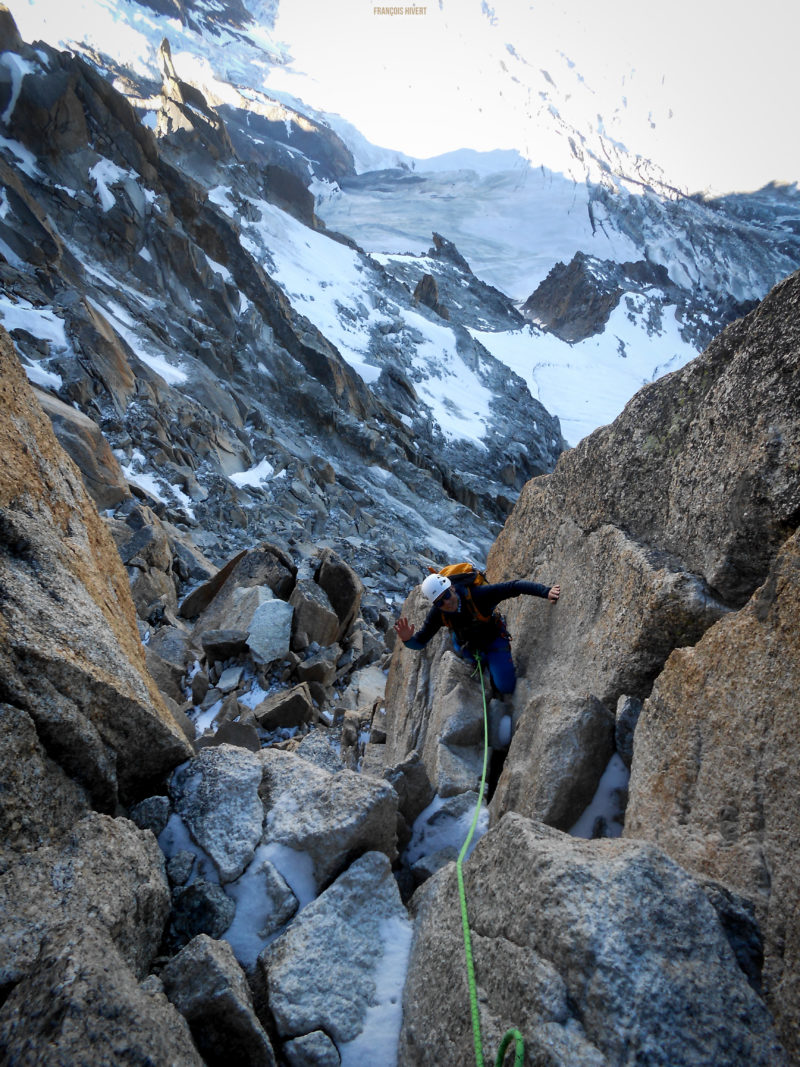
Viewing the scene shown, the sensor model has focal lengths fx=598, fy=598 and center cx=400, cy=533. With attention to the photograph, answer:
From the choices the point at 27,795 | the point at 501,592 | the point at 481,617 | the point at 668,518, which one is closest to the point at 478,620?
the point at 481,617

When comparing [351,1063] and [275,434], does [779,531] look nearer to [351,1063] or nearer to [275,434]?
[351,1063]

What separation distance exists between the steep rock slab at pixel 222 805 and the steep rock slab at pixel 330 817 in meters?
0.11

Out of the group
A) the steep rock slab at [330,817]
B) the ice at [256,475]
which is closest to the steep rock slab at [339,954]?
the steep rock slab at [330,817]

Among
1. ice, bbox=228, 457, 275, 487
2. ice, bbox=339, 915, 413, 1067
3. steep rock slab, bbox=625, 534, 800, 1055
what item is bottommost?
ice, bbox=228, 457, 275, 487

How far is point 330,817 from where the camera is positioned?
3062 millimetres

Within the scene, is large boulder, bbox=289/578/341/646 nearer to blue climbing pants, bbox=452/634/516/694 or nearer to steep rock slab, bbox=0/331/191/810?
blue climbing pants, bbox=452/634/516/694

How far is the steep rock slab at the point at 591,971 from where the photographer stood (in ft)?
5.46

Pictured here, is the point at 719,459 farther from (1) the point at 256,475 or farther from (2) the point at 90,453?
(1) the point at 256,475

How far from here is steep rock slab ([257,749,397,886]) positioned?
297 cm

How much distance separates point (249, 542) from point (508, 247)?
4115 inches

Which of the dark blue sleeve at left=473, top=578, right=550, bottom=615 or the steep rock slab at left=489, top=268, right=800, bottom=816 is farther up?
the steep rock slab at left=489, top=268, right=800, bottom=816

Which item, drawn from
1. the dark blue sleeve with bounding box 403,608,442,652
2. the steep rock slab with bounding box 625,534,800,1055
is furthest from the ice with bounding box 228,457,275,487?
the steep rock slab with bounding box 625,534,800,1055

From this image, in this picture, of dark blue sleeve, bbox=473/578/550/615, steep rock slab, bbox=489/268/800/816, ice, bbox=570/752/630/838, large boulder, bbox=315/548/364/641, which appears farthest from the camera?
large boulder, bbox=315/548/364/641

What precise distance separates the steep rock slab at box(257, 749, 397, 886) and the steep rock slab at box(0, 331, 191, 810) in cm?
61
